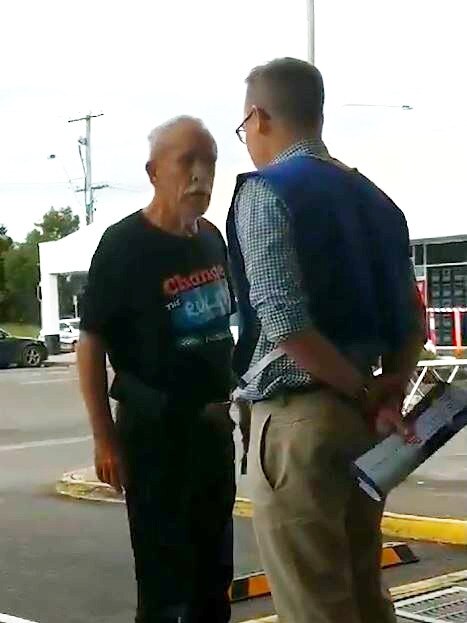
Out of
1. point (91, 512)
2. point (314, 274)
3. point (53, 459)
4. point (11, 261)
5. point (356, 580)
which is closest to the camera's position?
point (314, 274)

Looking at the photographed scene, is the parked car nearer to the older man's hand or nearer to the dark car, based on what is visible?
the dark car

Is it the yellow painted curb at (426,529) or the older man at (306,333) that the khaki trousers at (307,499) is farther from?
the yellow painted curb at (426,529)

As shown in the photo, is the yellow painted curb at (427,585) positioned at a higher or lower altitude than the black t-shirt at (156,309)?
lower

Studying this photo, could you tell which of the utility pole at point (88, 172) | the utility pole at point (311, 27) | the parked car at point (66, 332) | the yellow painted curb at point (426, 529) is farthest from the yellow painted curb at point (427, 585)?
the utility pole at point (88, 172)

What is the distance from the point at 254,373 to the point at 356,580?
63 centimetres

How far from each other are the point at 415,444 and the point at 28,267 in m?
59.3

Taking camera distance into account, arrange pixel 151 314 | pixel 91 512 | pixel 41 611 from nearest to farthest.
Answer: pixel 151 314 → pixel 41 611 → pixel 91 512

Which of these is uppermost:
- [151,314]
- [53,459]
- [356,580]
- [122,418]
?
[151,314]

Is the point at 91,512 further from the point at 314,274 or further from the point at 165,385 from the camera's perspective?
the point at 314,274

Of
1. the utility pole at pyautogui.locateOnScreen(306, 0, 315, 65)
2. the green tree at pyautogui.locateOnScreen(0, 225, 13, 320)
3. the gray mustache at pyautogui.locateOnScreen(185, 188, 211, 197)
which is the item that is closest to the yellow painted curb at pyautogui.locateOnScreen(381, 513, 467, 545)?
the gray mustache at pyautogui.locateOnScreen(185, 188, 211, 197)

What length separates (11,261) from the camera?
62969mm

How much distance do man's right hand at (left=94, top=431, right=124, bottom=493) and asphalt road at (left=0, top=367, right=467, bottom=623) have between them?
2.00 meters

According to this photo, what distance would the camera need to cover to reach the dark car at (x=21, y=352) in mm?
31141

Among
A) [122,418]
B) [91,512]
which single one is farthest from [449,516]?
[122,418]
